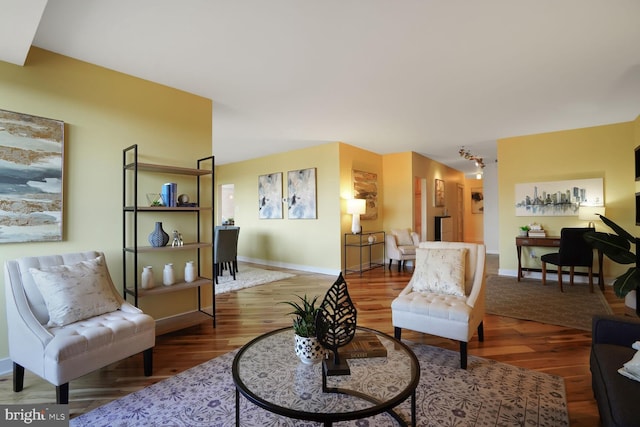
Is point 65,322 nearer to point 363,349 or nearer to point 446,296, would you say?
point 363,349

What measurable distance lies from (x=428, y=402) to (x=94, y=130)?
3.41 metres

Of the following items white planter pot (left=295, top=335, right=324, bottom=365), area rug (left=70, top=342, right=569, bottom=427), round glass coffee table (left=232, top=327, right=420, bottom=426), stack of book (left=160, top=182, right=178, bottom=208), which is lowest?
area rug (left=70, top=342, right=569, bottom=427)

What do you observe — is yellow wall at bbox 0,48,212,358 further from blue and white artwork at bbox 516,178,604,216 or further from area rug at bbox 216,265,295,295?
blue and white artwork at bbox 516,178,604,216

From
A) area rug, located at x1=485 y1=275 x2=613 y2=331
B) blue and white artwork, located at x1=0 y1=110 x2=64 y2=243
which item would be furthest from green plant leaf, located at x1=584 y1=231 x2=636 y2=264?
blue and white artwork, located at x1=0 y1=110 x2=64 y2=243

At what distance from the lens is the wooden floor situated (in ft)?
6.40

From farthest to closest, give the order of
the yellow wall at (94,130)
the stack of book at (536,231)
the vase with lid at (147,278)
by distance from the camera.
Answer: the stack of book at (536,231), the vase with lid at (147,278), the yellow wall at (94,130)

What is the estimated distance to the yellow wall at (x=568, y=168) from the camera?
4570 mm

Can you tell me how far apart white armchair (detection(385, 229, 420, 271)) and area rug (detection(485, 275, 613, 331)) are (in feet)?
4.98

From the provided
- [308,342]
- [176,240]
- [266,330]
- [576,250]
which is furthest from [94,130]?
[576,250]

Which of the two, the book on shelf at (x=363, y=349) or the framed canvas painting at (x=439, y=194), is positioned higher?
the framed canvas painting at (x=439, y=194)

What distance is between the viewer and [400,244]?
20.2 feet

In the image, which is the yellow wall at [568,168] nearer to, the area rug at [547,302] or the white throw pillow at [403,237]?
the area rug at [547,302]

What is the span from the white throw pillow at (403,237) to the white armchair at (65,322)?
16.1 ft

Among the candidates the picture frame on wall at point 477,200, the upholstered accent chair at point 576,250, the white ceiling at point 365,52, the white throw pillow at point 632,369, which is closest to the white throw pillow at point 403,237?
the upholstered accent chair at point 576,250
